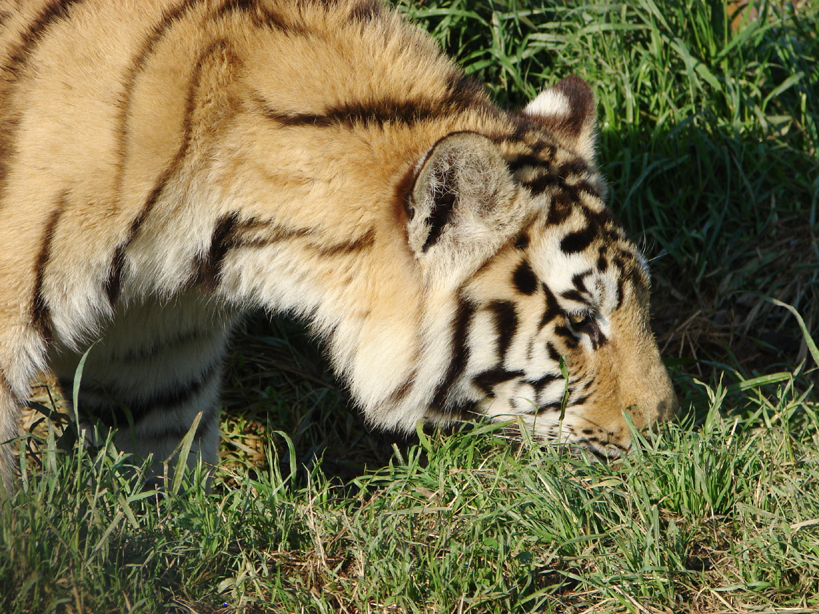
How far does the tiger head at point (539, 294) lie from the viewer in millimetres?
1916

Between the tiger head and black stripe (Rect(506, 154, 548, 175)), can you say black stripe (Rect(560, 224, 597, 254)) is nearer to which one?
the tiger head

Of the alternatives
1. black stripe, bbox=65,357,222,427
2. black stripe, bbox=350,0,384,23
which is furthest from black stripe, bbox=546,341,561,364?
black stripe, bbox=65,357,222,427

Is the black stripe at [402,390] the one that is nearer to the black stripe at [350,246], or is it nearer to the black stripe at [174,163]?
the black stripe at [350,246]

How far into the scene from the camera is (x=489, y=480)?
231cm

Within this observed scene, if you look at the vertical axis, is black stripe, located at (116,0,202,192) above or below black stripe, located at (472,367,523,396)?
above

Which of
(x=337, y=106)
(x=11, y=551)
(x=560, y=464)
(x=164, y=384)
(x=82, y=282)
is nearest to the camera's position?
(x=11, y=551)

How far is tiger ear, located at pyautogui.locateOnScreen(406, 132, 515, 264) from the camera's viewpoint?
69.9 inches

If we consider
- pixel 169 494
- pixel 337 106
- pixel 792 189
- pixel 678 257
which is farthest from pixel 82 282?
pixel 792 189

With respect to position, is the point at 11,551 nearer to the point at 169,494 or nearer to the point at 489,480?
the point at 169,494

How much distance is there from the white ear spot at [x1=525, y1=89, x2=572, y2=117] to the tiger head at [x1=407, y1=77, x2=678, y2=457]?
14 cm

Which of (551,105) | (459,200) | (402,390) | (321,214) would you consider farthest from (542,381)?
(551,105)

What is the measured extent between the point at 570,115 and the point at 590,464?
0.94 meters

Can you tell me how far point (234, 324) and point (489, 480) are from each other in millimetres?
865

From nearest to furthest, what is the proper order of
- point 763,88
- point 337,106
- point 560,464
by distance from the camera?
point 337,106, point 560,464, point 763,88
